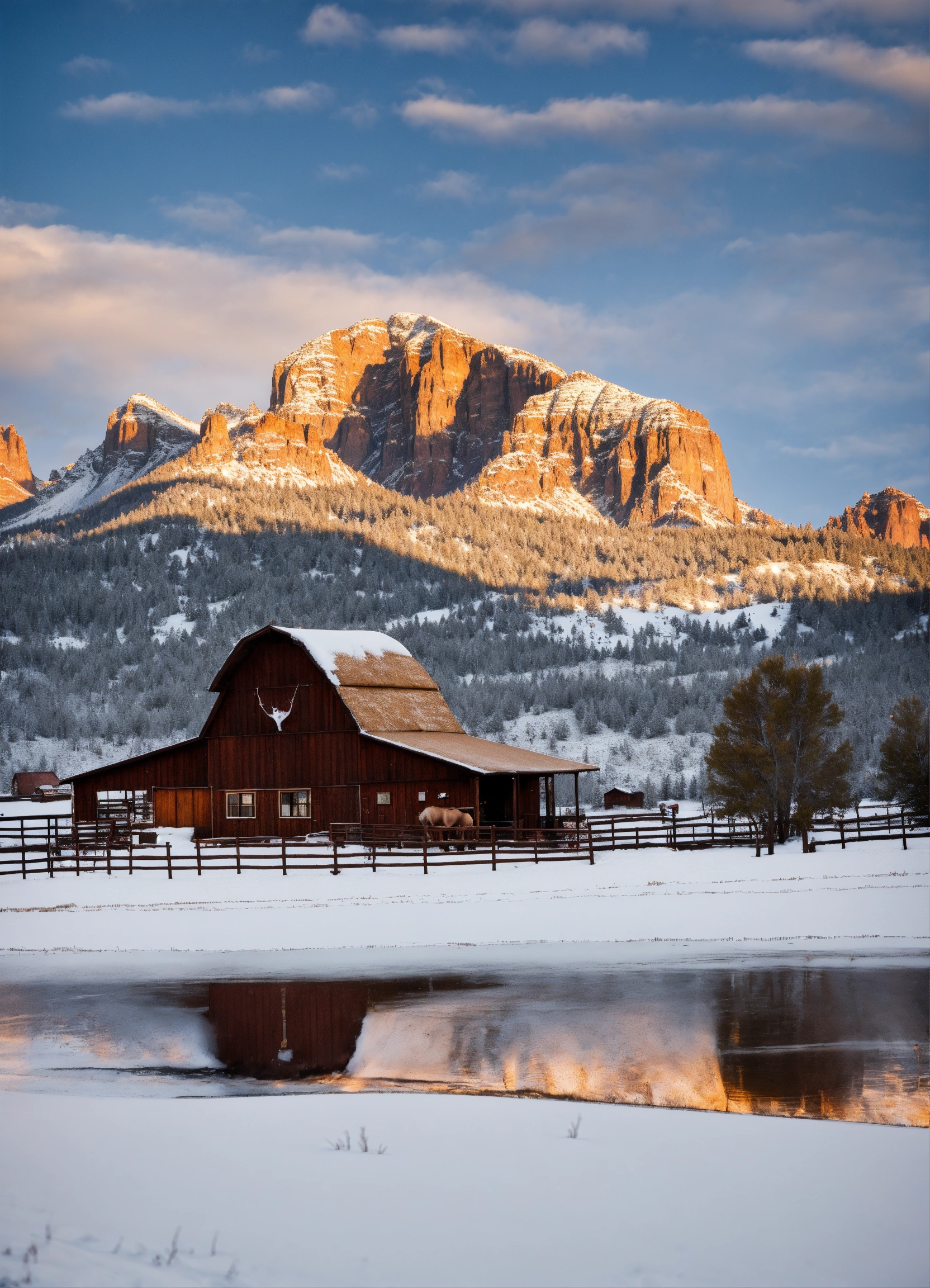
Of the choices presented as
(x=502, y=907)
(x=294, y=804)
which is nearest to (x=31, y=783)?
(x=294, y=804)

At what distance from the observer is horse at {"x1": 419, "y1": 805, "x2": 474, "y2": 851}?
109ft

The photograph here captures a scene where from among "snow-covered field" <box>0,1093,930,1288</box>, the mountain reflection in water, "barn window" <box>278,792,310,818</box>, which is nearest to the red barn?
"barn window" <box>278,792,310,818</box>

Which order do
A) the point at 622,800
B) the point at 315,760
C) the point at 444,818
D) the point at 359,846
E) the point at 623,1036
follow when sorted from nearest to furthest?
the point at 623,1036
the point at 444,818
the point at 359,846
the point at 315,760
the point at 622,800

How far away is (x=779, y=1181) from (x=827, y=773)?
29485 millimetres

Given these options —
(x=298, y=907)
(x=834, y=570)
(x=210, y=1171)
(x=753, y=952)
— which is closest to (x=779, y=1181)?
(x=210, y=1171)

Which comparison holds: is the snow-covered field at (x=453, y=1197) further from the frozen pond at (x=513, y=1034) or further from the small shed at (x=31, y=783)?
the small shed at (x=31, y=783)

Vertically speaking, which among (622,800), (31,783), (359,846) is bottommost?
(622,800)

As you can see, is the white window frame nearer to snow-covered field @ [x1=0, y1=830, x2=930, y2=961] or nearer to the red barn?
the red barn

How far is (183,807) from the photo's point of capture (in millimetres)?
38906

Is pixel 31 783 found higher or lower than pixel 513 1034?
higher

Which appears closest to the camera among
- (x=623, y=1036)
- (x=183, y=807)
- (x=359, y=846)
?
(x=623, y=1036)

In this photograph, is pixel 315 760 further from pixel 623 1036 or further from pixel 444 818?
pixel 623 1036

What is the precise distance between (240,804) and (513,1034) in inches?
1080

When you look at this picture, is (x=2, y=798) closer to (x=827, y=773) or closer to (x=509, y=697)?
(x=827, y=773)
